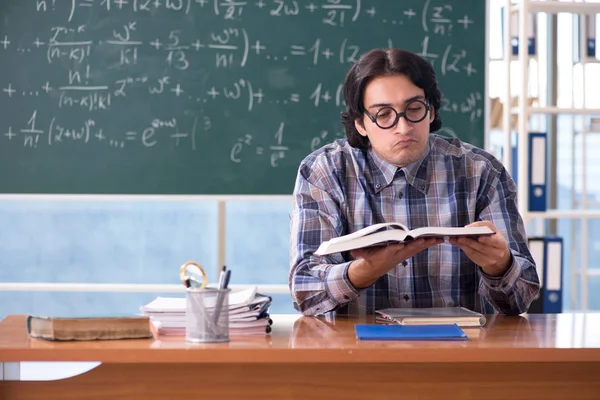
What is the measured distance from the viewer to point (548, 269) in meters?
3.29

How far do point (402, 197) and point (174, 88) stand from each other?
178 cm

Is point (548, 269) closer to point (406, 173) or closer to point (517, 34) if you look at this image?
point (517, 34)

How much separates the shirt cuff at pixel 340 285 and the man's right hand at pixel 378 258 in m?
0.01

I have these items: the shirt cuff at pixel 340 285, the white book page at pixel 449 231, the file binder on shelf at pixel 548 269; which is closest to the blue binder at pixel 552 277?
the file binder on shelf at pixel 548 269

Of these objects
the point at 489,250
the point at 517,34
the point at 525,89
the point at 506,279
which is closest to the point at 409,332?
the point at 489,250

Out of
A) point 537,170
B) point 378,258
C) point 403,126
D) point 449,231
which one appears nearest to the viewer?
point 449,231

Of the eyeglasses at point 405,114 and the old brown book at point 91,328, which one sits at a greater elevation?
the eyeglasses at point 405,114

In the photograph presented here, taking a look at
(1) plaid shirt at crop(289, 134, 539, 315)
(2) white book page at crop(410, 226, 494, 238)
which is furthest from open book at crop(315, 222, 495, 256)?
(1) plaid shirt at crop(289, 134, 539, 315)

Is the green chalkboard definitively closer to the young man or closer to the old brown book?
the young man

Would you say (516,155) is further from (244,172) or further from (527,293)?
(527,293)

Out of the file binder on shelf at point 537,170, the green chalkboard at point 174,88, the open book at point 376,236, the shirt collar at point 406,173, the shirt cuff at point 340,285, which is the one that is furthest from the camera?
the green chalkboard at point 174,88

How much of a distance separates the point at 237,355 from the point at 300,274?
1.83 ft

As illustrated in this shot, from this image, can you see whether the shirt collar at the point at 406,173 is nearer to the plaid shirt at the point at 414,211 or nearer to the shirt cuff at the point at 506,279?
the plaid shirt at the point at 414,211

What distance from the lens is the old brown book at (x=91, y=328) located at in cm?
137
